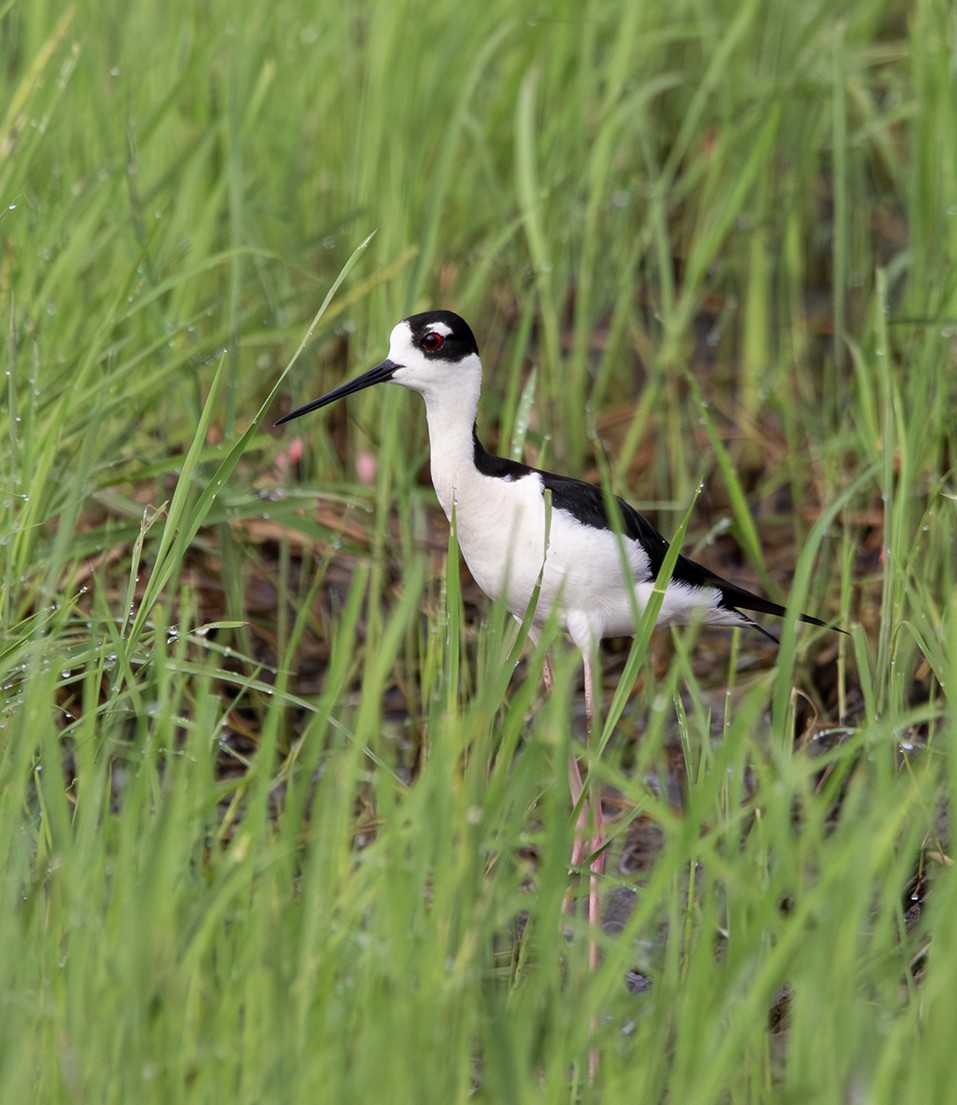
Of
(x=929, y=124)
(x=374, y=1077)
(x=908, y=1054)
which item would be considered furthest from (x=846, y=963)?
(x=929, y=124)

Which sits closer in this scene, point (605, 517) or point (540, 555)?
point (540, 555)

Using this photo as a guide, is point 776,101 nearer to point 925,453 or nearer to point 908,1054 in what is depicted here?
point 925,453

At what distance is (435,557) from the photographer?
3.80m

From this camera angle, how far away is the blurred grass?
1744mm

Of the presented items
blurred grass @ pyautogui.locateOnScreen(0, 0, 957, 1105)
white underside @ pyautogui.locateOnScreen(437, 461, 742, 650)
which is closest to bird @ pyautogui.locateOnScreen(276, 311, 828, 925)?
white underside @ pyautogui.locateOnScreen(437, 461, 742, 650)

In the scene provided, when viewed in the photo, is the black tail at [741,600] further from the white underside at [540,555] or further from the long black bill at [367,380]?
the long black bill at [367,380]

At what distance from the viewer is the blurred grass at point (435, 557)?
1.74 metres

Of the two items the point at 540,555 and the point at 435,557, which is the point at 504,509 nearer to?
the point at 540,555

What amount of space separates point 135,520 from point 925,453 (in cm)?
152

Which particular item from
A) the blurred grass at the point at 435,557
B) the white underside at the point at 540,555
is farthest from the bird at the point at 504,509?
the blurred grass at the point at 435,557

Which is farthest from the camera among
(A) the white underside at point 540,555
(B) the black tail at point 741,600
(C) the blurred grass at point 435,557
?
(B) the black tail at point 741,600

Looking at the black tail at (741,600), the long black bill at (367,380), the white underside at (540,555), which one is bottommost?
the black tail at (741,600)

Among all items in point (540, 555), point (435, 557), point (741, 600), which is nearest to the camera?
point (540, 555)

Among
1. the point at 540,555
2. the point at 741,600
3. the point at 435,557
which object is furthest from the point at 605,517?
the point at 435,557
